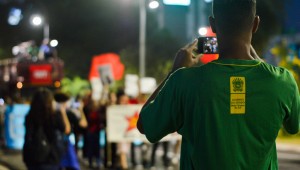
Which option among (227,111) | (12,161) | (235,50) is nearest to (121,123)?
(12,161)

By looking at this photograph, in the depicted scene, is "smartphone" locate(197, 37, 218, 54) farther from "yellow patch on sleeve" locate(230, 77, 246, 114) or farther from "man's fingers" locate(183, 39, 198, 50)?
"yellow patch on sleeve" locate(230, 77, 246, 114)

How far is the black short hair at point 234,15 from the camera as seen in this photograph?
2430mm

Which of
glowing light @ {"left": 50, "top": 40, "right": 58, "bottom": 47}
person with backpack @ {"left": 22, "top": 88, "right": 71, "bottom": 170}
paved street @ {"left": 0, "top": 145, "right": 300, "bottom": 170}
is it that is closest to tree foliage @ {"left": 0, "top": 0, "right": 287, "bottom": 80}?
glowing light @ {"left": 50, "top": 40, "right": 58, "bottom": 47}

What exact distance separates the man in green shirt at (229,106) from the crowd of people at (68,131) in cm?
486

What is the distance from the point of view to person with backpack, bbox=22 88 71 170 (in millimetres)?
7109

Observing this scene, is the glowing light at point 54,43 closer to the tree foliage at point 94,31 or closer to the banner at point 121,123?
the tree foliage at point 94,31

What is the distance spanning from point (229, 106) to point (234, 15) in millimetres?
347

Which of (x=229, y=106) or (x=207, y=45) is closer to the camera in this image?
(x=229, y=106)

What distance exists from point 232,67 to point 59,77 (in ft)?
95.1

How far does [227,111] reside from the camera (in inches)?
92.1

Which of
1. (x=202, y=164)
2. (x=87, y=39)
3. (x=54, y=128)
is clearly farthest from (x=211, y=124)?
(x=87, y=39)

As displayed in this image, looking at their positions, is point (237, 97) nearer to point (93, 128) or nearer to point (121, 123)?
point (121, 123)

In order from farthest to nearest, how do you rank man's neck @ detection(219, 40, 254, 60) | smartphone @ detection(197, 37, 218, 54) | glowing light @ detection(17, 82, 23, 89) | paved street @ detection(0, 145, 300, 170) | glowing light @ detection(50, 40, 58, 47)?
glowing light @ detection(50, 40, 58, 47), glowing light @ detection(17, 82, 23, 89), paved street @ detection(0, 145, 300, 170), smartphone @ detection(197, 37, 218, 54), man's neck @ detection(219, 40, 254, 60)

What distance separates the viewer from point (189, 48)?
2.64 m
